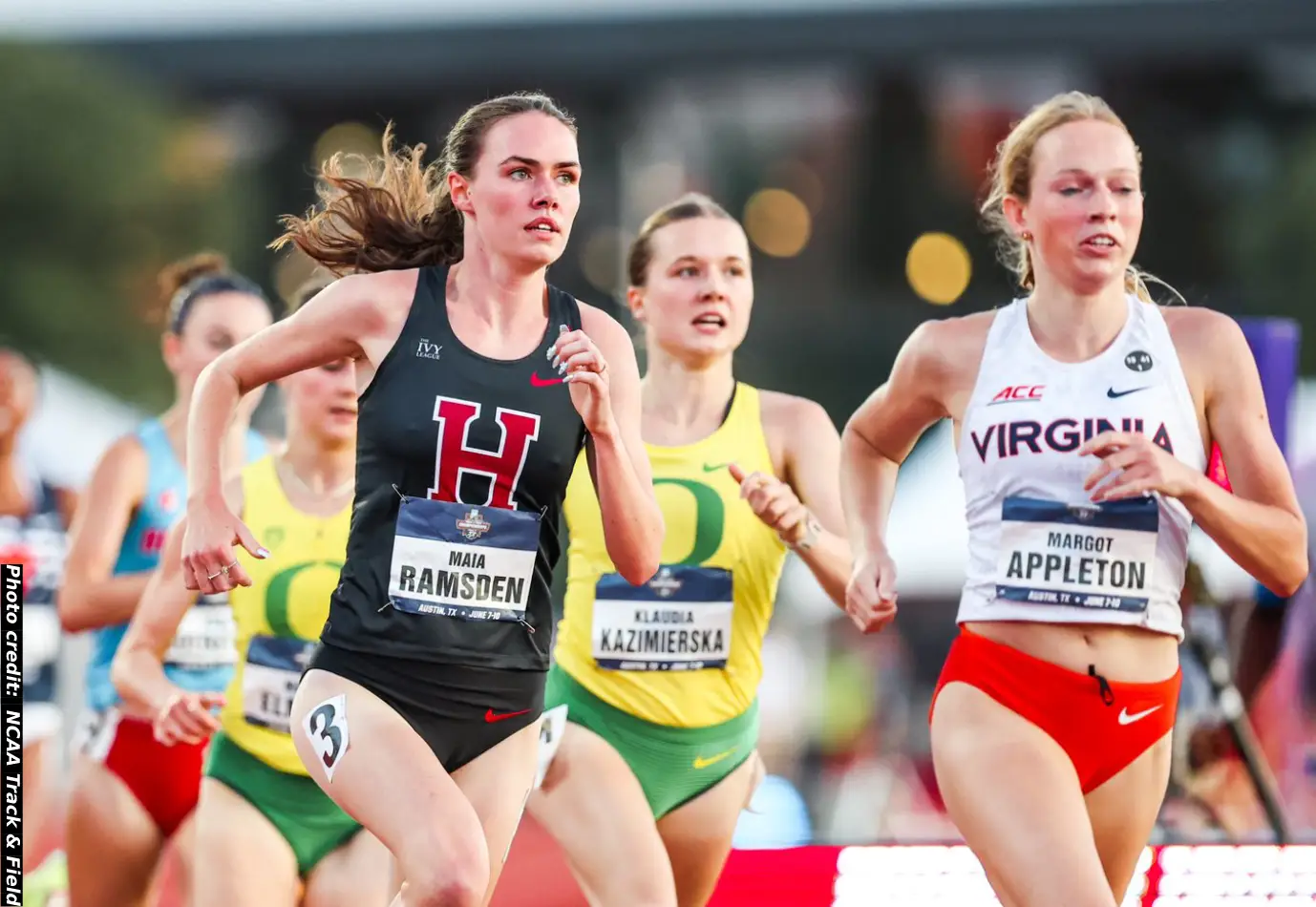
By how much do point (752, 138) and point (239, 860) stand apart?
105 feet

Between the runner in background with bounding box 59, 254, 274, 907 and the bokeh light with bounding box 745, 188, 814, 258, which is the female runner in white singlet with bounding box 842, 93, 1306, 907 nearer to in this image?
the runner in background with bounding box 59, 254, 274, 907

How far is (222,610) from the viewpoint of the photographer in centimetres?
629

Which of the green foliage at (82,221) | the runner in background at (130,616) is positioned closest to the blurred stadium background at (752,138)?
the green foliage at (82,221)

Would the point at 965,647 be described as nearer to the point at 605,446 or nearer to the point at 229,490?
the point at 605,446

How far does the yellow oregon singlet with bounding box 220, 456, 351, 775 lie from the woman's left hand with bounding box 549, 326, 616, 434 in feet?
4.88

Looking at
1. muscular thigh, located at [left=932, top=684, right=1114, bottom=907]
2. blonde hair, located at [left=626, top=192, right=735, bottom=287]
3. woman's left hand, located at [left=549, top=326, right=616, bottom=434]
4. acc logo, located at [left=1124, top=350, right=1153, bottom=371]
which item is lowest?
muscular thigh, located at [left=932, top=684, right=1114, bottom=907]

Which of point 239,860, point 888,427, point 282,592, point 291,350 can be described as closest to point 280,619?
point 282,592

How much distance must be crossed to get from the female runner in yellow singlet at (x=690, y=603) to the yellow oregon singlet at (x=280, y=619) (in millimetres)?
713

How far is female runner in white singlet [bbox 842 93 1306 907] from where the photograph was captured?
4.39 m

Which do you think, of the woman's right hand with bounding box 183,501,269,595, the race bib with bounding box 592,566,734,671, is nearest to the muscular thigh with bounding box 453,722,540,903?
the woman's right hand with bounding box 183,501,269,595

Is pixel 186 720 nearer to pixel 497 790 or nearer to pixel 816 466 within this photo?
pixel 497 790

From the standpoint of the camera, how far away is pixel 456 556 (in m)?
4.26

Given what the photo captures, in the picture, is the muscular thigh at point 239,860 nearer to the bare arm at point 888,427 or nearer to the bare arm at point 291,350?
the bare arm at point 291,350

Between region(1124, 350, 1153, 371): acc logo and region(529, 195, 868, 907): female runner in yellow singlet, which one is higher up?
region(1124, 350, 1153, 371): acc logo
